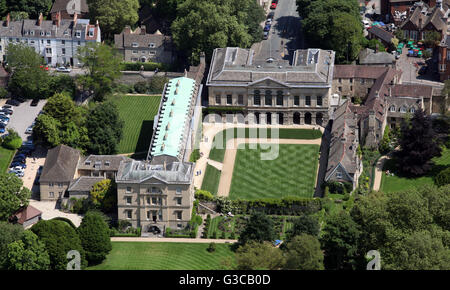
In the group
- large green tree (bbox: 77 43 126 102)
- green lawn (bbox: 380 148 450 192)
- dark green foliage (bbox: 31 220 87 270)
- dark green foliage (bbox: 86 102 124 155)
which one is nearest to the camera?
dark green foliage (bbox: 31 220 87 270)

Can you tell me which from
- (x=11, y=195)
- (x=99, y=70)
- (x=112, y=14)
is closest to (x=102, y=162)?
(x=11, y=195)

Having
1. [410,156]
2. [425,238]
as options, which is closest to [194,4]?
[410,156]

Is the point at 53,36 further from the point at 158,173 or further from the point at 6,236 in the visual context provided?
the point at 6,236

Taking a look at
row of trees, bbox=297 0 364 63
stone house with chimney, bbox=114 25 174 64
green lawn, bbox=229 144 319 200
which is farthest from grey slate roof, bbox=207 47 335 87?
stone house with chimney, bbox=114 25 174 64

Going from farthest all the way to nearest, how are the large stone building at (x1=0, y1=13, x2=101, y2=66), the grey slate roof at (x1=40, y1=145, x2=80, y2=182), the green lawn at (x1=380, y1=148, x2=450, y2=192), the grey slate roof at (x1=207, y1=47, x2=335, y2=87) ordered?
the large stone building at (x1=0, y1=13, x2=101, y2=66)
the grey slate roof at (x1=207, y1=47, x2=335, y2=87)
the green lawn at (x1=380, y1=148, x2=450, y2=192)
the grey slate roof at (x1=40, y1=145, x2=80, y2=182)

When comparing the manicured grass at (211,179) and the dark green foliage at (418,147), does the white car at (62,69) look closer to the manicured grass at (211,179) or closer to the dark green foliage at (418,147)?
the manicured grass at (211,179)

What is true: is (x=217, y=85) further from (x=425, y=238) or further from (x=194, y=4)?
(x=425, y=238)

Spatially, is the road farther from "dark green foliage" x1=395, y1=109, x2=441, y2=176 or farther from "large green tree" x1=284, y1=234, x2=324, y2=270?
"large green tree" x1=284, y1=234, x2=324, y2=270
